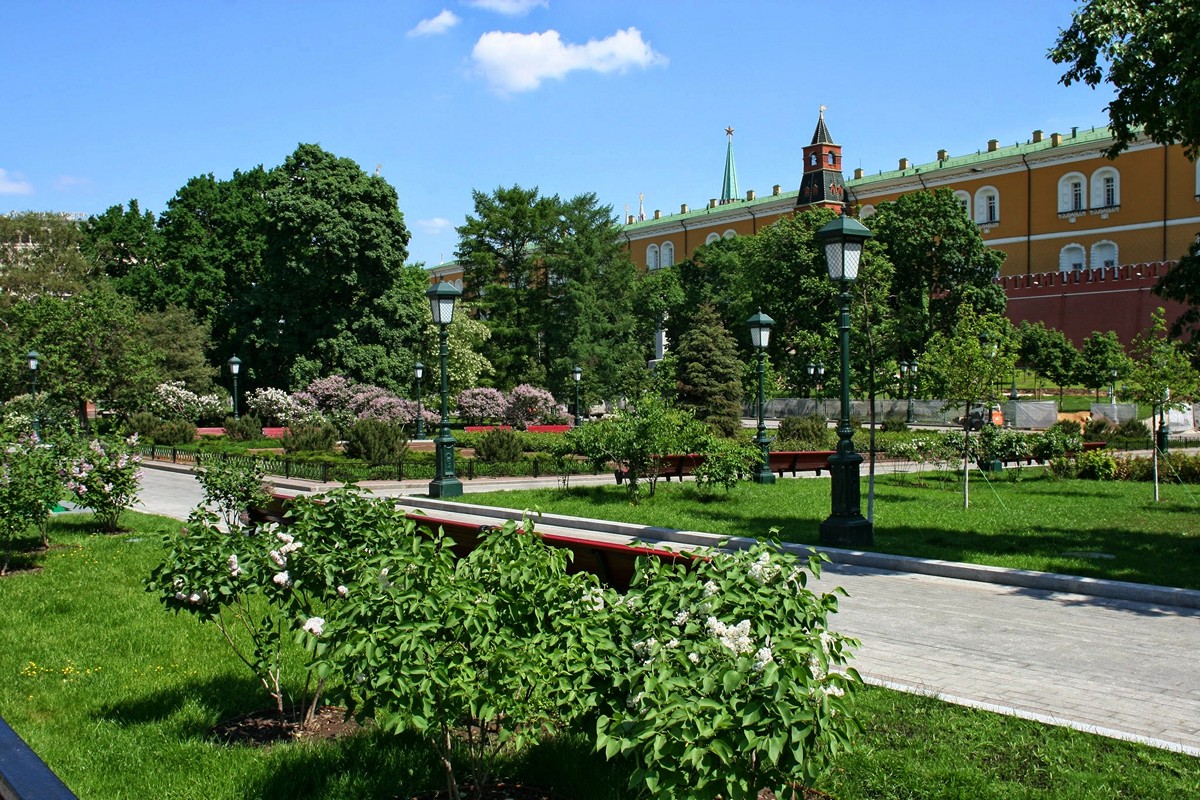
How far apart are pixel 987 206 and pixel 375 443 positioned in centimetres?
5138

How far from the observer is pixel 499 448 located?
74.2 ft

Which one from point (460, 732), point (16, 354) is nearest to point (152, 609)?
point (460, 732)

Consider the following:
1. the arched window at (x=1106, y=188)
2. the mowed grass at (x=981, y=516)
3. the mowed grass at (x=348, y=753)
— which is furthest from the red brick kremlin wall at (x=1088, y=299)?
the mowed grass at (x=348, y=753)

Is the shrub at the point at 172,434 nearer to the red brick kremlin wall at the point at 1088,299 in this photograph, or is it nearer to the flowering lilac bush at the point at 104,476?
the flowering lilac bush at the point at 104,476

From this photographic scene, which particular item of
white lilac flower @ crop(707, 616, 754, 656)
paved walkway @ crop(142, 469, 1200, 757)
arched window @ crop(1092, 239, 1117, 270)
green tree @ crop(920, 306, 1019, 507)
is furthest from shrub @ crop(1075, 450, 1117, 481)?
arched window @ crop(1092, 239, 1117, 270)

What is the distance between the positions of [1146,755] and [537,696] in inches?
120

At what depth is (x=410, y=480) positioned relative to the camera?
19.4m

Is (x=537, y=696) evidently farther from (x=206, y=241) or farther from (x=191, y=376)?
(x=206, y=241)

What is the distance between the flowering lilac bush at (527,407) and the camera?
37.9 metres

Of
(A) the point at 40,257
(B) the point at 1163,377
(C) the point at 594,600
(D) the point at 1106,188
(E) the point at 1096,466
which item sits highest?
(D) the point at 1106,188

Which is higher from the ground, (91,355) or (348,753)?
(91,355)

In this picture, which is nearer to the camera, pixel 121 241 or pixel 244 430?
pixel 244 430

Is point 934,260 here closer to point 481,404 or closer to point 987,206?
point 987,206

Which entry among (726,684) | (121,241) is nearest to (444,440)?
(726,684)
